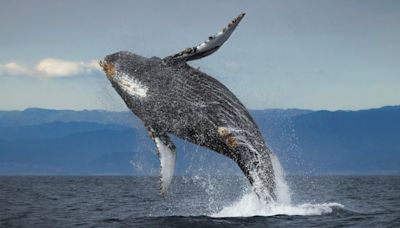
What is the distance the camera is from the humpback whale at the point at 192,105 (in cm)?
1411

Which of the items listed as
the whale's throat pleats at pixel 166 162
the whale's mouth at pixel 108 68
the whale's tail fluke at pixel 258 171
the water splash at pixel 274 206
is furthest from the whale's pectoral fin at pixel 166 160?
the water splash at pixel 274 206

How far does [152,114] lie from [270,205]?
4.11m

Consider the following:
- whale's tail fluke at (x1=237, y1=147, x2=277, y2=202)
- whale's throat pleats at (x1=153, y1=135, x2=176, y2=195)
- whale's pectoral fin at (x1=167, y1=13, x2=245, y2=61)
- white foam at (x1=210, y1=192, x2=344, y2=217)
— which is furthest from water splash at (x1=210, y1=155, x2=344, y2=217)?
whale's pectoral fin at (x1=167, y1=13, x2=245, y2=61)

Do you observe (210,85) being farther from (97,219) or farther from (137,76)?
(97,219)

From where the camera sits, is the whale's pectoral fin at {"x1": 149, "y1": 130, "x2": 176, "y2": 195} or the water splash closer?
the whale's pectoral fin at {"x1": 149, "y1": 130, "x2": 176, "y2": 195}

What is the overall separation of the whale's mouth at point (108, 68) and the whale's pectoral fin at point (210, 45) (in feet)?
5.27

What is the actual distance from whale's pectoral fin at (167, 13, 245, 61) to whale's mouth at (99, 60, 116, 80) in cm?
161

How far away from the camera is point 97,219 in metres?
19.8

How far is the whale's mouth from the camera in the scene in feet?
47.5

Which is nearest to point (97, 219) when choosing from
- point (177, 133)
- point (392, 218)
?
point (177, 133)

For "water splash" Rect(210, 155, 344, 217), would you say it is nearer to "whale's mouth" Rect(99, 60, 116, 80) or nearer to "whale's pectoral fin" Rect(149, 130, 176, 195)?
"whale's pectoral fin" Rect(149, 130, 176, 195)

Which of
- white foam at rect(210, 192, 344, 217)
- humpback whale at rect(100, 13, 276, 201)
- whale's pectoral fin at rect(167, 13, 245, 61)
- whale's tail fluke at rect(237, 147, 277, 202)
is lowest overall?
white foam at rect(210, 192, 344, 217)

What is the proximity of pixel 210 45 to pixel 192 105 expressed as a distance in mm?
1510

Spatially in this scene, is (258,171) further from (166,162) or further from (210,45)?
(210,45)
